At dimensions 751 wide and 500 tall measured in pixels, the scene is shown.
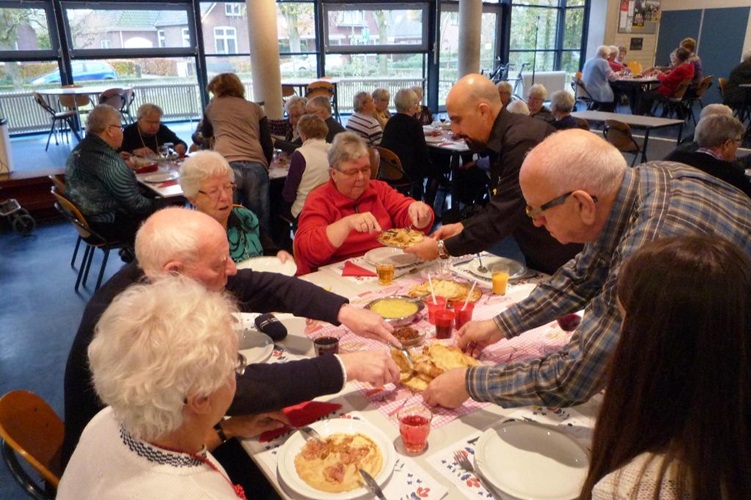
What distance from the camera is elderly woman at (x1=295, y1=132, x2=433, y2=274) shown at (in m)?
2.68

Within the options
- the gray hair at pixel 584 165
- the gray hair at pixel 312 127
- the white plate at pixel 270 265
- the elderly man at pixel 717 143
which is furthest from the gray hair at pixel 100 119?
the elderly man at pixel 717 143

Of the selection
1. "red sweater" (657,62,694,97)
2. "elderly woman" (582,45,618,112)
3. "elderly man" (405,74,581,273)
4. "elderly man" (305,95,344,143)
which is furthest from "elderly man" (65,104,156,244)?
"red sweater" (657,62,694,97)

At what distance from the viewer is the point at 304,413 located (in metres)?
1.56

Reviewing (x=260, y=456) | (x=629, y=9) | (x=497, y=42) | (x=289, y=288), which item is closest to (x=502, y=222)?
(x=289, y=288)

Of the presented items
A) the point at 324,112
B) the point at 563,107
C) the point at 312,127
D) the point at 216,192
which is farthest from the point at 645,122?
the point at 216,192

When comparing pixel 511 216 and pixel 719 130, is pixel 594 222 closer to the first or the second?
pixel 511 216

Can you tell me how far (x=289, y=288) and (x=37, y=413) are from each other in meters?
0.89

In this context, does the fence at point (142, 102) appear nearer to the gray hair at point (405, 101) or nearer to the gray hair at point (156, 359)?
the gray hair at point (405, 101)

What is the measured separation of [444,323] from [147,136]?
16.1ft

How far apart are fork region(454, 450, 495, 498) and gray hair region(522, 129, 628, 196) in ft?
2.50

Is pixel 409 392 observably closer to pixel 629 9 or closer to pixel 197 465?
pixel 197 465

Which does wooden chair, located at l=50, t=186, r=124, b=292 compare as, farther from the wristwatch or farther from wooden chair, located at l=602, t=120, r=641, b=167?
wooden chair, located at l=602, t=120, r=641, b=167

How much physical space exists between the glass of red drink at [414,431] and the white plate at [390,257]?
47.8 inches

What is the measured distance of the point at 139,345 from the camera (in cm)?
102
